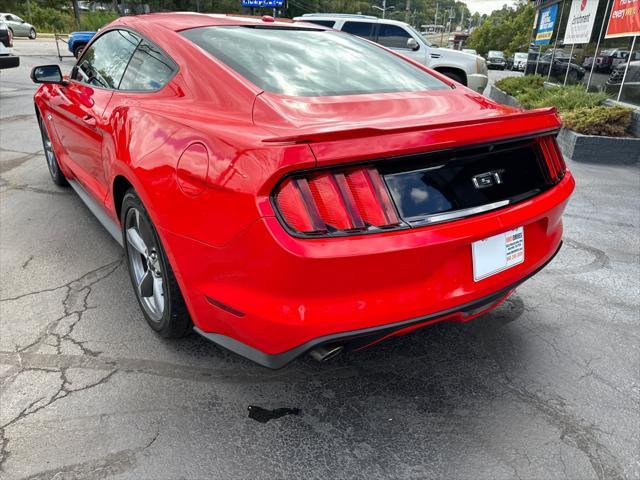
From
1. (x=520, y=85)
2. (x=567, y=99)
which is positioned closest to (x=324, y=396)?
(x=567, y=99)

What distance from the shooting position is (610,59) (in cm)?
1038

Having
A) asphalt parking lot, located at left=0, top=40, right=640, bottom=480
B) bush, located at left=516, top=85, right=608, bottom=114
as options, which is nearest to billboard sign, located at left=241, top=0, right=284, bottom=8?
bush, located at left=516, top=85, right=608, bottom=114

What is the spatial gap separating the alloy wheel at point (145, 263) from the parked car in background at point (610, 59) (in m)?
10.2

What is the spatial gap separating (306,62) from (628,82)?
8961 mm

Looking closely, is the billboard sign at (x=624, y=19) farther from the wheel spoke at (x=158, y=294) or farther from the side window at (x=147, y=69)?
the wheel spoke at (x=158, y=294)

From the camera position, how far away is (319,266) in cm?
171

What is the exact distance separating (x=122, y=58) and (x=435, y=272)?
2.46m

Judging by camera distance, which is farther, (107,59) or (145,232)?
(107,59)

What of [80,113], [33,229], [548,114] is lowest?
→ [33,229]

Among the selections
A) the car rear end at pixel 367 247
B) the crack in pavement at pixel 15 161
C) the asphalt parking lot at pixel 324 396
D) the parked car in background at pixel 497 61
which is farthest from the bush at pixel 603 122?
the parked car in background at pixel 497 61

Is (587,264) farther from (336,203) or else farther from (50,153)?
(50,153)

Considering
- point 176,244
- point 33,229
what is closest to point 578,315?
point 176,244

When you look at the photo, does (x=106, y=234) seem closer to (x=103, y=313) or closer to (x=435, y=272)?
(x=103, y=313)

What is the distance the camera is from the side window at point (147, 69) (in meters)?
2.64
